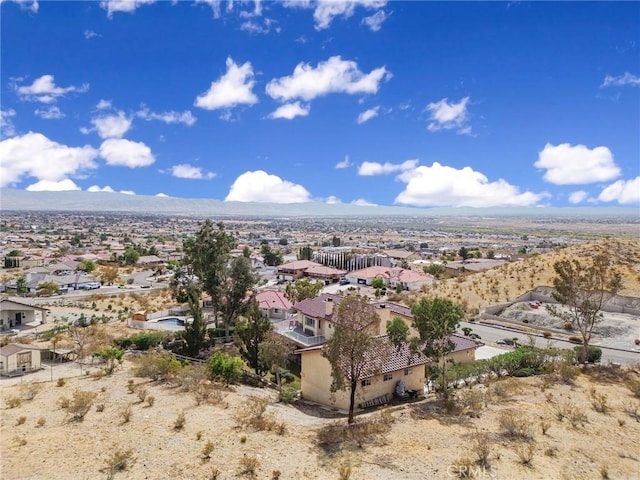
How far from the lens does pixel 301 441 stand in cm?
1658

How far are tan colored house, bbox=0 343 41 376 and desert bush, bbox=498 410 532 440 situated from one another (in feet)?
86.1

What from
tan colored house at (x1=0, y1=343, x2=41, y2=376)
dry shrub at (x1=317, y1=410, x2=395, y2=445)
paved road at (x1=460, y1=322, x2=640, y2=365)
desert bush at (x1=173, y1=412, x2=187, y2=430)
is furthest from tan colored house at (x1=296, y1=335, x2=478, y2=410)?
tan colored house at (x1=0, y1=343, x2=41, y2=376)

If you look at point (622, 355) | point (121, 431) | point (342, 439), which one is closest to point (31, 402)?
point (121, 431)

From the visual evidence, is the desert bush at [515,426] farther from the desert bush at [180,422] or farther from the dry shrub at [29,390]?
the dry shrub at [29,390]

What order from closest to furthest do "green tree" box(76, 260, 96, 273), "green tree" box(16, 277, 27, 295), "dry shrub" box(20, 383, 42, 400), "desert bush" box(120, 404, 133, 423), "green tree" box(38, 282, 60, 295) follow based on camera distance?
"desert bush" box(120, 404, 133, 423) → "dry shrub" box(20, 383, 42, 400) → "green tree" box(38, 282, 60, 295) → "green tree" box(16, 277, 27, 295) → "green tree" box(76, 260, 96, 273)

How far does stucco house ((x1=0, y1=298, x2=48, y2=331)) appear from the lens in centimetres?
4069

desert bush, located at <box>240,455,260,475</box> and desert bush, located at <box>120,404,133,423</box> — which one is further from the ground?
desert bush, located at <box>240,455,260,475</box>

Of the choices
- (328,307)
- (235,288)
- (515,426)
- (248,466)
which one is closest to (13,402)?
(248,466)

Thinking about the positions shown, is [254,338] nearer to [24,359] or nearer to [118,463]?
[24,359]

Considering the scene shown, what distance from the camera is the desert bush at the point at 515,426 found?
16.7m

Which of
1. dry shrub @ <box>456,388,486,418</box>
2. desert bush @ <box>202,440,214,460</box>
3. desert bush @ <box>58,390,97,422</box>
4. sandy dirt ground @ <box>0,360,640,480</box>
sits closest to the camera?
sandy dirt ground @ <box>0,360,640,480</box>

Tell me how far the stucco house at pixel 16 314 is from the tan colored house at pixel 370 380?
31.7 meters

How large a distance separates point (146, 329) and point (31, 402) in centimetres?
1984

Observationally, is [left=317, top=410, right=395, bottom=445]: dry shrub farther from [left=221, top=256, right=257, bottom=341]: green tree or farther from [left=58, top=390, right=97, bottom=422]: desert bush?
[left=221, top=256, right=257, bottom=341]: green tree
